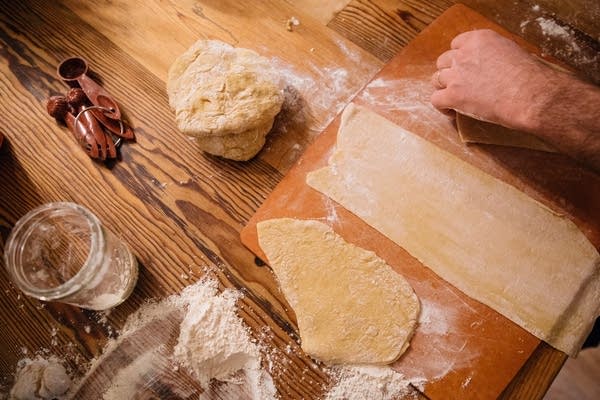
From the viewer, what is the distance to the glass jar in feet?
3.34

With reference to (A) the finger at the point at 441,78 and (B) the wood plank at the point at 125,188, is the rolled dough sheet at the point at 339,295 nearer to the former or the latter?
(B) the wood plank at the point at 125,188

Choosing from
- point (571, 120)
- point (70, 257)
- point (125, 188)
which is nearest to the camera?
point (571, 120)

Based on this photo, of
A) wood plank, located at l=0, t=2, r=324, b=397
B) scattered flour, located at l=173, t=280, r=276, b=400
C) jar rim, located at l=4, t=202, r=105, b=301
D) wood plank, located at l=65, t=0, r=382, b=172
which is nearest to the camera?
jar rim, located at l=4, t=202, r=105, b=301

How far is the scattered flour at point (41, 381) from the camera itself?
1.10 meters

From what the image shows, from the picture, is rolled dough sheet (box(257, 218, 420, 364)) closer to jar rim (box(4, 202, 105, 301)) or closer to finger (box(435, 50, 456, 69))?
jar rim (box(4, 202, 105, 301))

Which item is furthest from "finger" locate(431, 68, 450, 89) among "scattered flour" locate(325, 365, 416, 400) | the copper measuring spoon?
the copper measuring spoon

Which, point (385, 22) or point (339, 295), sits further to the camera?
point (385, 22)

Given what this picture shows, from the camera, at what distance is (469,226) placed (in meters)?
1.11

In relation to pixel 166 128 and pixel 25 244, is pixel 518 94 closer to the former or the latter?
pixel 166 128

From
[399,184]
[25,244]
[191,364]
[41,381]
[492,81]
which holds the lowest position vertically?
[41,381]

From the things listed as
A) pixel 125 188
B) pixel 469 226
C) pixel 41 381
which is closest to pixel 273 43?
pixel 125 188

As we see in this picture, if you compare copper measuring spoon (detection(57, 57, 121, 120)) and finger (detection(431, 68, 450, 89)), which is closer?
finger (detection(431, 68, 450, 89))

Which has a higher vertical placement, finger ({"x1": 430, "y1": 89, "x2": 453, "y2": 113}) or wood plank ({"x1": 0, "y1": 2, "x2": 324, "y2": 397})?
finger ({"x1": 430, "y1": 89, "x2": 453, "y2": 113})

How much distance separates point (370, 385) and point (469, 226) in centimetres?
45
